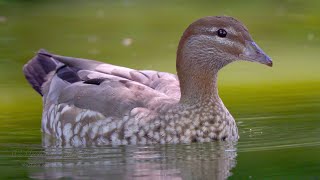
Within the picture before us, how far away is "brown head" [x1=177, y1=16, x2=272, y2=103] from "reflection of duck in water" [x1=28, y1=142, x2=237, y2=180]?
2.32 feet

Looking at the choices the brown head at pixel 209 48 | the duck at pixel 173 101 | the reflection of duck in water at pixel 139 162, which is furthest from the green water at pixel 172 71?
the brown head at pixel 209 48

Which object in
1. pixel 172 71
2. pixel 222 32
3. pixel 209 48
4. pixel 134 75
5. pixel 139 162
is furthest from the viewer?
pixel 172 71

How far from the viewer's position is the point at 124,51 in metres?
16.3

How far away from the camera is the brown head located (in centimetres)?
1045

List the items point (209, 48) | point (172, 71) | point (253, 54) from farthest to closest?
1. point (172, 71)
2. point (209, 48)
3. point (253, 54)

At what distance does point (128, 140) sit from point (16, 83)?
4.09m

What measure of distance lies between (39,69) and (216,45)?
284 cm

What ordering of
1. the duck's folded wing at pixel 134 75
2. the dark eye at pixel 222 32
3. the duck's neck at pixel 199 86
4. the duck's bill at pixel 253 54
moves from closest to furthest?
the duck's bill at pixel 253 54, the dark eye at pixel 222 32, the duck's neck at pixel 199 86, the duck's folded wing at pixel 134 75

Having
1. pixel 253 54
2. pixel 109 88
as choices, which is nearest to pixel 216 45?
pixel 253 54

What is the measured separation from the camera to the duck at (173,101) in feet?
34.1

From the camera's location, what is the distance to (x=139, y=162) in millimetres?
9539

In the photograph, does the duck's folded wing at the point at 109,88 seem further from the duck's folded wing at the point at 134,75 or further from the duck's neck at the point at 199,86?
the duck's neck at the point at 199,86

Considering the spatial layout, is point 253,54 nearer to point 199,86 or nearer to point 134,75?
point 199,86

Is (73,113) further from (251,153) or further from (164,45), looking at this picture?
(164,45)
